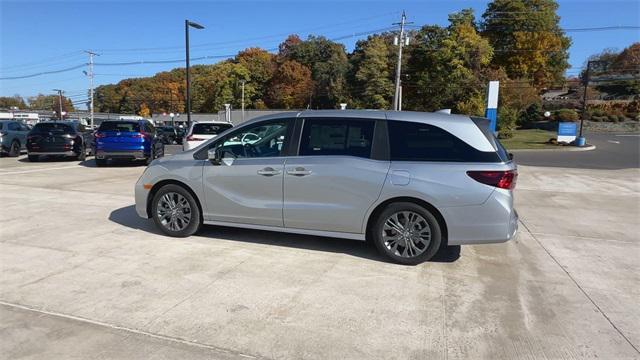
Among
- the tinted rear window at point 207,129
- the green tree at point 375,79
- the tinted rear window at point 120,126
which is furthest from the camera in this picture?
the green tree at point 375,79

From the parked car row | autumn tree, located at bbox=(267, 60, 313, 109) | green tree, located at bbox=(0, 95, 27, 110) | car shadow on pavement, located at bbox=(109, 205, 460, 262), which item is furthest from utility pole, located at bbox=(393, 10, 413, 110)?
green tree, located at bbox=(0, 95, 27, 110)

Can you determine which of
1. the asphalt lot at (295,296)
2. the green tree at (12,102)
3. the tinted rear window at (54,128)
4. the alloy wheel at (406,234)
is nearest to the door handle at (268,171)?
the asphalt lot at (295,296)

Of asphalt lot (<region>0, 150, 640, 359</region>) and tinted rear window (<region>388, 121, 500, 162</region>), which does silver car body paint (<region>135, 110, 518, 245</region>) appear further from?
asphalt lot (<region>0, 150, 640, 359</region>)

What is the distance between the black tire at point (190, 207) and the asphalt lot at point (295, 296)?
0.48 ft

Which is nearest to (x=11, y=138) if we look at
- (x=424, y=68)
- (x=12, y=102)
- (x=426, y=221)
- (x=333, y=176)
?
(x=333, y=176)

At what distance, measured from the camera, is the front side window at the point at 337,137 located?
17.3 ft

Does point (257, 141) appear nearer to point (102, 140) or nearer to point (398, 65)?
point (102, 140)

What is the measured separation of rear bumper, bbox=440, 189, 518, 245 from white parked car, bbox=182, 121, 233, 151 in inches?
433

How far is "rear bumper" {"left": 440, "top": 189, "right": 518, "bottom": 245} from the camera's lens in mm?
→ 4832

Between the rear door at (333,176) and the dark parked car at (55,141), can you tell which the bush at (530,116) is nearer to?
the dark parked car at (55,141)

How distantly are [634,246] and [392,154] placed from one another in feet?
13.5

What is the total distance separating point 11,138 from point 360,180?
18.6 m

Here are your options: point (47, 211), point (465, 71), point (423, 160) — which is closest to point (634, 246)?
point (423, 160)

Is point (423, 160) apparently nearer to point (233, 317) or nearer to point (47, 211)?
point (233, 317)
